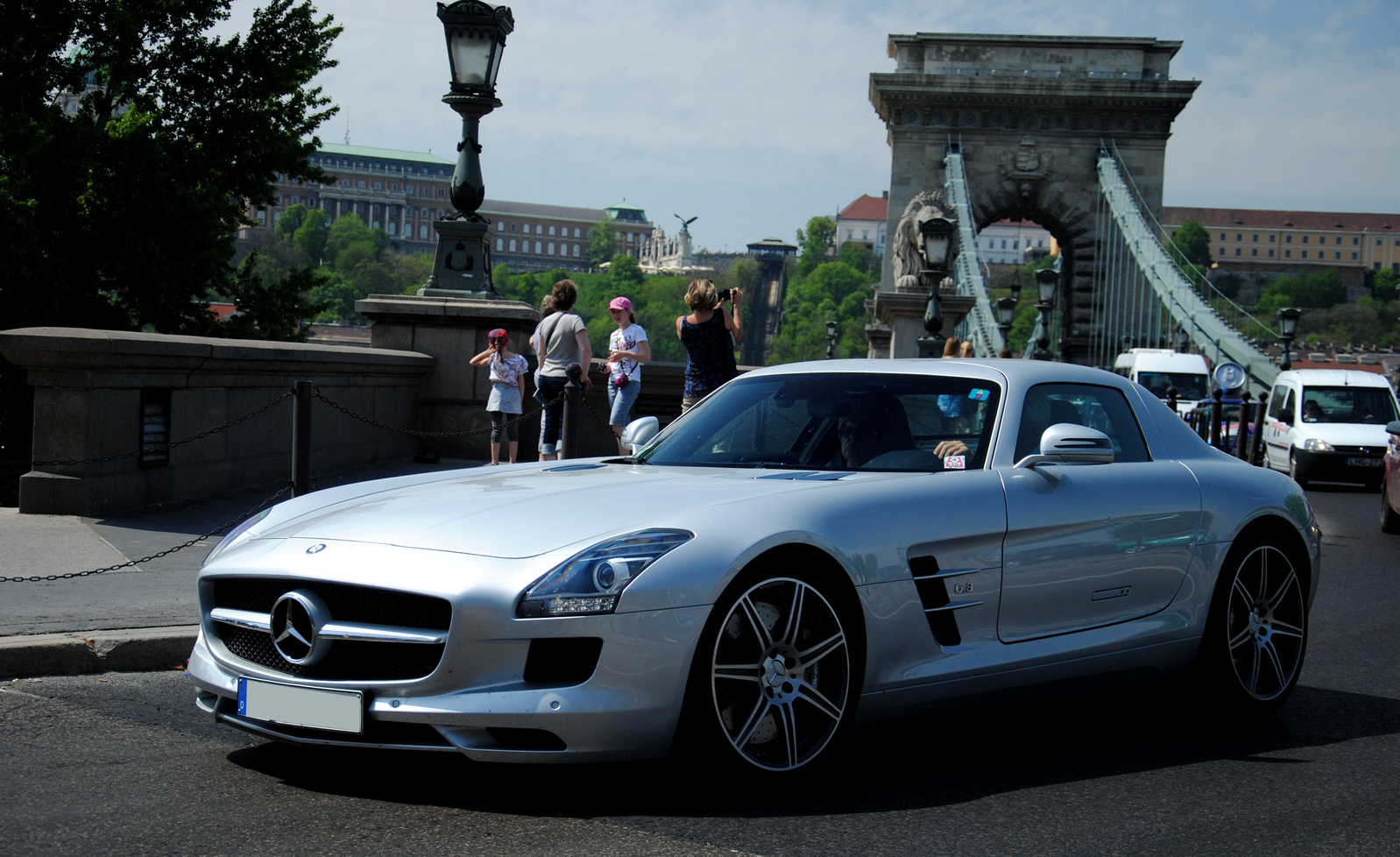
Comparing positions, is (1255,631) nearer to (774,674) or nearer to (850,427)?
(850,427)

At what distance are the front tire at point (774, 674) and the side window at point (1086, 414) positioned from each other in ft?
4.18

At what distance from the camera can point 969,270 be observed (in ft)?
140

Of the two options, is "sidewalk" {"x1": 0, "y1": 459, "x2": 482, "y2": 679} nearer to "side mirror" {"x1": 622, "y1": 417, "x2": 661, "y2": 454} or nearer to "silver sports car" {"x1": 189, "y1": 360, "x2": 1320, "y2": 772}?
"silver sports car" {"x1": 189, "y1": 360, "x2": 1320, "y2": 772}

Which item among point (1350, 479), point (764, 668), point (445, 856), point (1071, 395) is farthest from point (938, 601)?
point (1350, 479)

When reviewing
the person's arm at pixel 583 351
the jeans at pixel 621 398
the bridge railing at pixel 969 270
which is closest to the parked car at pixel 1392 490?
the jeans at pixel 621 398

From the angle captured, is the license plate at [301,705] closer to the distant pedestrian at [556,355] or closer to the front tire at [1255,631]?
the front tire at [1255,631]

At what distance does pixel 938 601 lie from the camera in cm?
414

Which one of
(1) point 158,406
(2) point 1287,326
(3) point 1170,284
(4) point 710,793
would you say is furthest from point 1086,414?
(3) point 1170,284

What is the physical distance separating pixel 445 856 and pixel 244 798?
0.74m

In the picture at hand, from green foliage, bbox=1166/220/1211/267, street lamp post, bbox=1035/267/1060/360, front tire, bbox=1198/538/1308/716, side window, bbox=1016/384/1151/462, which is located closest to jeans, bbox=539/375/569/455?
side window, bbox=1016/384/1151/462

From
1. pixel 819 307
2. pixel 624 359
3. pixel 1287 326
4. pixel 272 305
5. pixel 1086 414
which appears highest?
pixel 819 307

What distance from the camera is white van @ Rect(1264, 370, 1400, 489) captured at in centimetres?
2047

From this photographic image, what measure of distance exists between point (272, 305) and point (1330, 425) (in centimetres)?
1518

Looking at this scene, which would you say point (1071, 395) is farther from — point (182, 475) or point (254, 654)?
point (182, 475)
